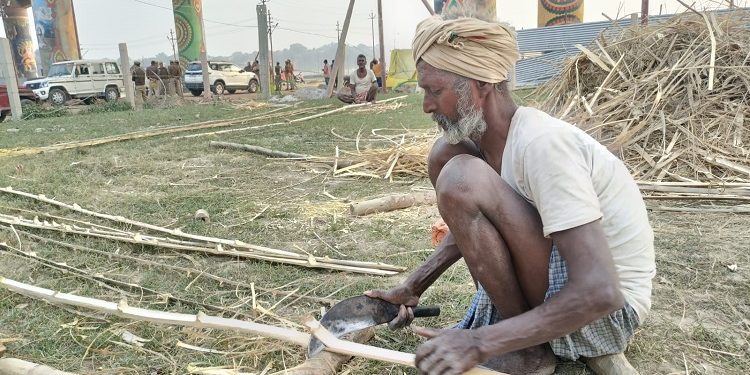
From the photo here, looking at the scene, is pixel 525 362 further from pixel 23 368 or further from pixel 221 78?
Result: pixel 221 78

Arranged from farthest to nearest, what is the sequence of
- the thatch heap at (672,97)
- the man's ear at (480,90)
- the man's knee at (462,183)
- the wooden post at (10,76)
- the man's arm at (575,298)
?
the wooden post at (10,76) < the thatch heap at (672,97) < the man's ear at (480,90) < the man's knee at (462,183) < the man's arm at (575,298)

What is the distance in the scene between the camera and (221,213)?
159 inches

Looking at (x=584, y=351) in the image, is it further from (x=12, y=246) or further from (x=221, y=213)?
(x=12, y=246)

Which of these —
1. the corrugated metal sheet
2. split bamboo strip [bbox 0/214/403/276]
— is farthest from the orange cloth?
the corrugated metal sheet

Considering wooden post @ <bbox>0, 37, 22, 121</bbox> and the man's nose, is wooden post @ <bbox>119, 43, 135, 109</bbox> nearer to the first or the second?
wooden post @ <bbox>0, 37, 22, 121</bbox>

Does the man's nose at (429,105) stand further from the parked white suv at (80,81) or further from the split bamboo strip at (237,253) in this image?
the parked white suv at (80,81)

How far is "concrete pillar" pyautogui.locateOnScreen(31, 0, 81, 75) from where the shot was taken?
2706cm

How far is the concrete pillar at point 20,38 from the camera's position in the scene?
27938 millimetres

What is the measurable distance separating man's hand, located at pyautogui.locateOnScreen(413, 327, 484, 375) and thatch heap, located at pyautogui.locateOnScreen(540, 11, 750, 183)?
3.52m

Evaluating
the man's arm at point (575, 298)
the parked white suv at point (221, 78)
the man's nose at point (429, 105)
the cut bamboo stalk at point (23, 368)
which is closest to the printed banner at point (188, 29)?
the parked white suv at point (221, 78)

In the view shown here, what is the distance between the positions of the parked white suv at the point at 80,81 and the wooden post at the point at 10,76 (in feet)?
15.9

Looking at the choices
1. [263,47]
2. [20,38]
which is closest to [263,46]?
[263,47]

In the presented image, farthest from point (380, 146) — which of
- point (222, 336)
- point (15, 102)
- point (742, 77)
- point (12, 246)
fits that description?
point (15, 102)

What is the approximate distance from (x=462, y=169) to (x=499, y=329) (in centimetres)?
46
